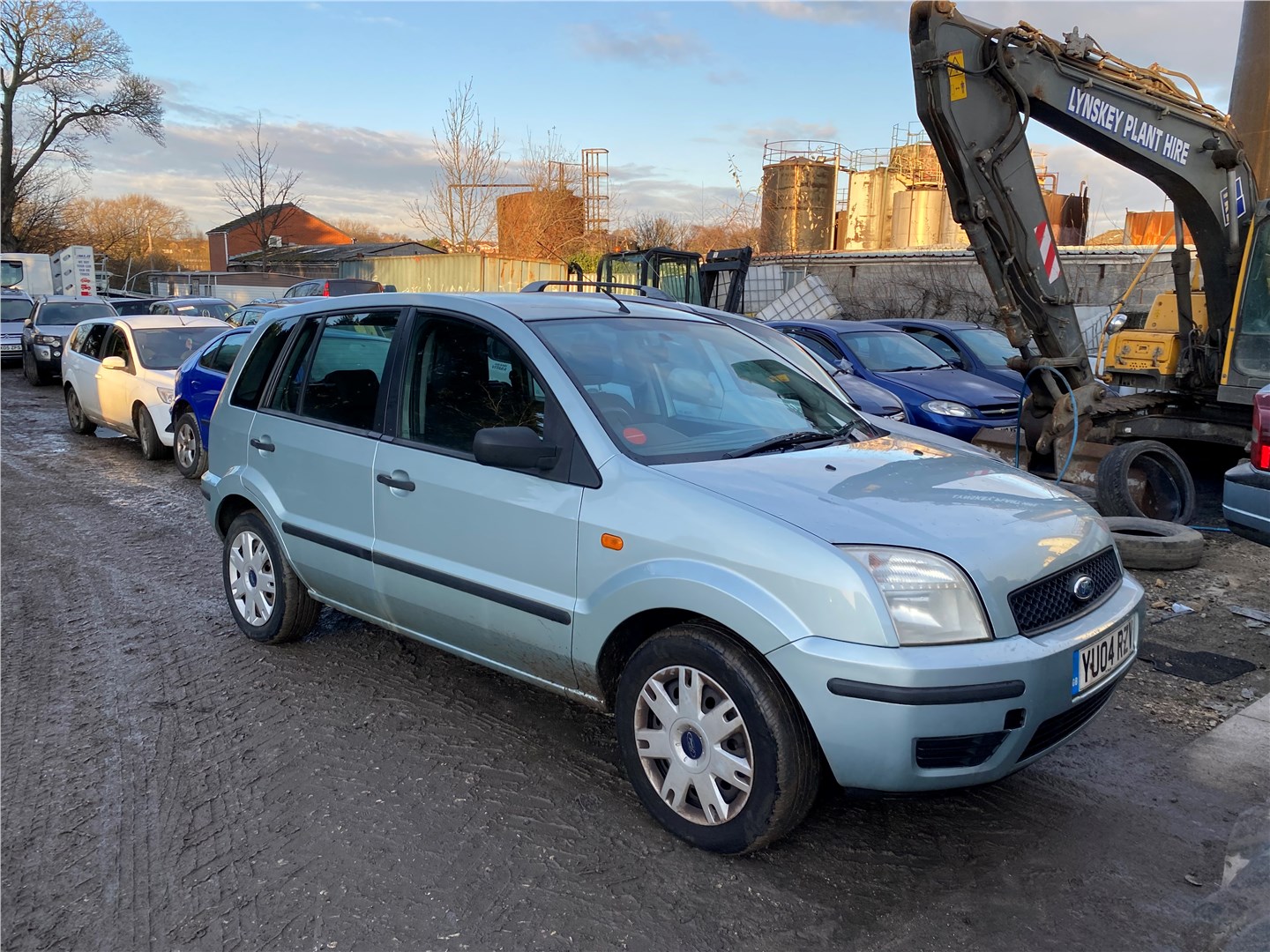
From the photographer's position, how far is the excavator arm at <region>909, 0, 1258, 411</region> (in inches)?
297

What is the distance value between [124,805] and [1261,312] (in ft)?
28.2

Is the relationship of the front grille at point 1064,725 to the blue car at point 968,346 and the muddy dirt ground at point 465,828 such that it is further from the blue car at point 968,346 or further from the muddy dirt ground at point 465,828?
the blue car at point 968,346

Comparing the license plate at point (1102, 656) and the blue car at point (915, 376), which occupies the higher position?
the blue car at point (915, 376)

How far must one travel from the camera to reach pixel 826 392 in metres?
4.52

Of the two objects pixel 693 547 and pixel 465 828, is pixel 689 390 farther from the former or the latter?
pixel 465 828

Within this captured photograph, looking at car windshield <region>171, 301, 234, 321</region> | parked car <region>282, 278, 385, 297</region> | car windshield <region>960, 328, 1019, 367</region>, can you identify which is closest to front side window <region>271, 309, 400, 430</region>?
car windshield <region>960, 328, 1019, 367</region>

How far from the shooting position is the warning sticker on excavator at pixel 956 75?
746 centimetres

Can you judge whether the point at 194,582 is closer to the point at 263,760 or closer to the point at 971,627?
the point at 263,760

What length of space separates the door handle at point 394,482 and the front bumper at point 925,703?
1.78m

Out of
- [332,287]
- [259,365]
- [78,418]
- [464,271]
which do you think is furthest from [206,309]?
[259,365]

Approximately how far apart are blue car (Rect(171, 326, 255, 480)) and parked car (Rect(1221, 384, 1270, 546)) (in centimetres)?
821

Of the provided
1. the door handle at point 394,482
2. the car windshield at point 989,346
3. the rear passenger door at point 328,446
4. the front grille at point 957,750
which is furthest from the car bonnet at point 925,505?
the car windshield at point 989,346

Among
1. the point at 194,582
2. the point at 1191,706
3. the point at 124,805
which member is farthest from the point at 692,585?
the point at 194,582

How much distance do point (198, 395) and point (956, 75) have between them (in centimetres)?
742
